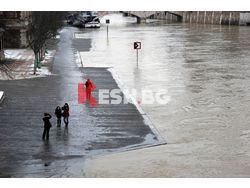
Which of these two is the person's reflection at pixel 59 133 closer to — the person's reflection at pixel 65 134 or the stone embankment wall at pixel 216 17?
the person's reflection at pixel 65 134

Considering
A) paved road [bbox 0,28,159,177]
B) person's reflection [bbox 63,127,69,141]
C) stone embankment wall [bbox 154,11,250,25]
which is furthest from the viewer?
stone embankment wall [bbox 154,11,250,25]

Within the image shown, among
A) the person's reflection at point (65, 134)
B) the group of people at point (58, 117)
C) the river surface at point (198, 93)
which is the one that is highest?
the group of people at point (58, 117)

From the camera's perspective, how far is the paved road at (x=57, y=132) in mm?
13156

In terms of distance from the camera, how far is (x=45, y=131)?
15.9 metres

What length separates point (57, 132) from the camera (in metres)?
16.8

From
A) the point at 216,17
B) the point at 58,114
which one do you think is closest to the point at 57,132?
the point at 58,114

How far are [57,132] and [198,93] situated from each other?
1025 centimetres

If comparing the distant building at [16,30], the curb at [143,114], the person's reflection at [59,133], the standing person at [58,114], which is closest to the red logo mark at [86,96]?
the curb at [143,114]

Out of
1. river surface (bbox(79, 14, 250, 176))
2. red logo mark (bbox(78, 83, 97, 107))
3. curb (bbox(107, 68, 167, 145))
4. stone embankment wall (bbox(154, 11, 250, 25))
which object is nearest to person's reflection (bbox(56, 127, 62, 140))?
curb (bbox(107, 68, 167, 145))

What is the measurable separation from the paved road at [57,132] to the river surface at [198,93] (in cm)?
128

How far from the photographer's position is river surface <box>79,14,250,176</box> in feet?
48.9

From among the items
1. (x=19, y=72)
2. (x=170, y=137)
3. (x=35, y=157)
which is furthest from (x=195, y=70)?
(x=35, y=157)

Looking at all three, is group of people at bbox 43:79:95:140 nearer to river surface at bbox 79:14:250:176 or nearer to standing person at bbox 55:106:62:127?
standing person at bbox 55:106:62:127

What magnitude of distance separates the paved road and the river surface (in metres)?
1.28
